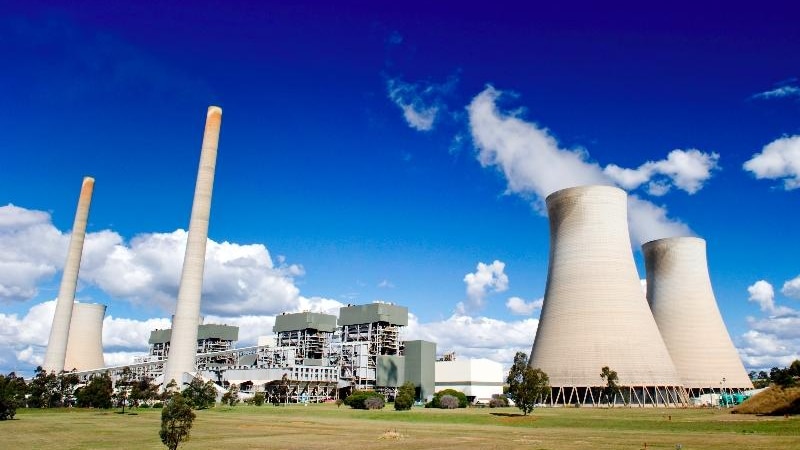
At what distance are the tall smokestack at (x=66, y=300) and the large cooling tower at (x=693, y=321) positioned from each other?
71.7 metres

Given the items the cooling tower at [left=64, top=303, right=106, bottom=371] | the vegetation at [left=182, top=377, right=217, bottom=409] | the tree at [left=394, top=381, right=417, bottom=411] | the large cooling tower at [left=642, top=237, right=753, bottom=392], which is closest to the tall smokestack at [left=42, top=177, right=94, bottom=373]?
the cooling tower at [left=64, top=303, right=106, bottom=371]

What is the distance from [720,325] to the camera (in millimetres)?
65125

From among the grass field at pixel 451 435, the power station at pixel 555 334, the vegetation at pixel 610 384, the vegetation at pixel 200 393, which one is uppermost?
the power station at pixel 555 334

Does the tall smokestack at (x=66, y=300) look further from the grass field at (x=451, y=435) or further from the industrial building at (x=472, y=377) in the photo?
the industrial building at (x=472, y=377)

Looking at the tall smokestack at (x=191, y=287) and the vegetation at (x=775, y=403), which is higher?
the tall smokestack at (x=191, y=287)

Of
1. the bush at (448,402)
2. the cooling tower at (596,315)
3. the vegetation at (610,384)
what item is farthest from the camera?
the bush at (448,402)

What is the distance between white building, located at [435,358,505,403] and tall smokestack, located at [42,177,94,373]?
49006 mm

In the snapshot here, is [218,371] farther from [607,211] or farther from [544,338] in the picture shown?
[607,211]

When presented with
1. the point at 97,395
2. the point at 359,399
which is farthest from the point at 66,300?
the point at 359,399

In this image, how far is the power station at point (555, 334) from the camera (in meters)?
51.1

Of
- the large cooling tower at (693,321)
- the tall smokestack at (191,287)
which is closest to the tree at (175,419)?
the tall smokestack at (191,287)

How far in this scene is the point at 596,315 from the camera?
165ft

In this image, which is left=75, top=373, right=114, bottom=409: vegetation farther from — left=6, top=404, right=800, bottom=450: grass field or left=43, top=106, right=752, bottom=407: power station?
left=6, top=404, right=800, bottom=450: grass field

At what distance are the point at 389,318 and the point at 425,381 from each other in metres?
9.68
